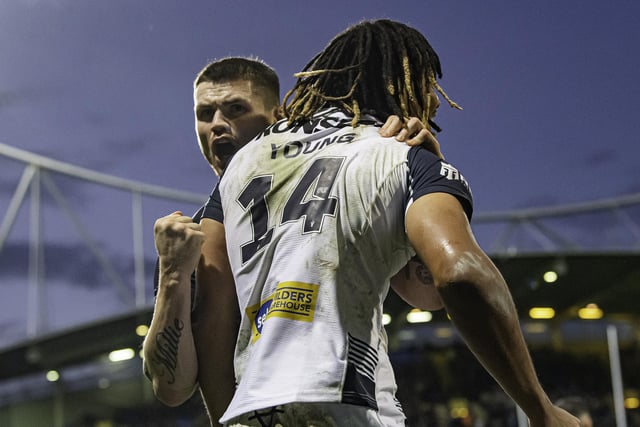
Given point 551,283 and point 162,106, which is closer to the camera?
point 551,283

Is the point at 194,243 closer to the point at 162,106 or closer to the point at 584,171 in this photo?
the point at 584,171

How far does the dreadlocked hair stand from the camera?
5.33ft

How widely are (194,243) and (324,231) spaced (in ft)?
0.92

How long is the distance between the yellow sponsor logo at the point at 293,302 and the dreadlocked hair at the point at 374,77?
1.08ft

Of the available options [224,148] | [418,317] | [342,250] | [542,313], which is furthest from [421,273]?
[542,313]

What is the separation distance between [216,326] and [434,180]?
1.53ft

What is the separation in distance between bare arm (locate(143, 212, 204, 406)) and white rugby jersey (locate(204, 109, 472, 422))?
3.9 inches

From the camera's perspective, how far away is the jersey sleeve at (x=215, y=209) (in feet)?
5.46

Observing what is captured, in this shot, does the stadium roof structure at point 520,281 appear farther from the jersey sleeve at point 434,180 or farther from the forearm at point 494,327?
the forearm at point 494,327

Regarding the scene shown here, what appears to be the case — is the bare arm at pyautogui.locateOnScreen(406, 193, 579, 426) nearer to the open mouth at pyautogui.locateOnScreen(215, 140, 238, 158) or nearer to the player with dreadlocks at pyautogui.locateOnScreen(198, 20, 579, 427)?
the player with dreadlocks at pyautogui.locateOnScreen(198, 20, 579, 427)

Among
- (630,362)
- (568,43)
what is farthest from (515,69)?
(630,362)

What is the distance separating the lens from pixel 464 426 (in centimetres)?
1733

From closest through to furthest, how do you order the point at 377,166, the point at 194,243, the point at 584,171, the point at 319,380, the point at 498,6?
the point at 319,380, the point at 377,166, the point at 194,243, the point at 584,171, the point at 498,6

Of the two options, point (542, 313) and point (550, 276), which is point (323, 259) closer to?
point (550, 276)
